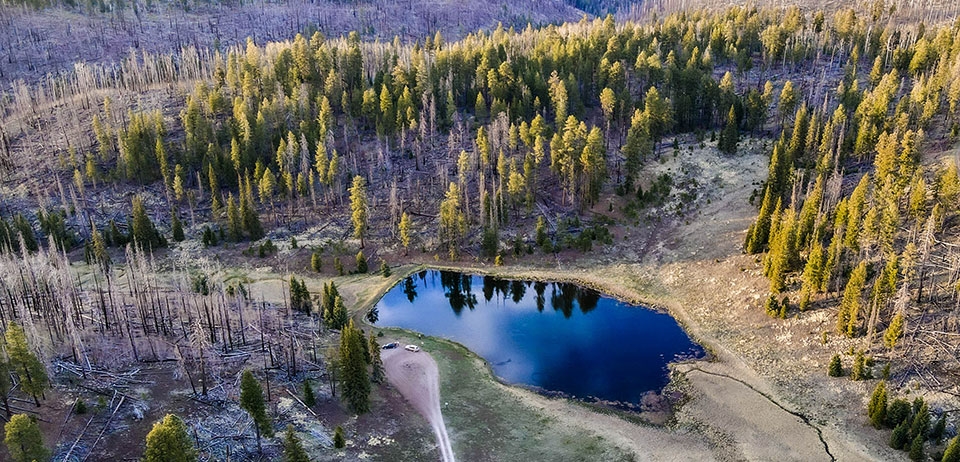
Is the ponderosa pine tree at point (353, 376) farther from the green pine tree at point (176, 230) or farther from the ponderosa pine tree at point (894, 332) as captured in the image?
the green pine tree at point (176, 230)

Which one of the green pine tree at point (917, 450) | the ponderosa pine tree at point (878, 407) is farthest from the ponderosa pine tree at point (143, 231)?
the green pine tree at point (917, 450)

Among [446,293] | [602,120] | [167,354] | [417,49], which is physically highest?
[417,49]

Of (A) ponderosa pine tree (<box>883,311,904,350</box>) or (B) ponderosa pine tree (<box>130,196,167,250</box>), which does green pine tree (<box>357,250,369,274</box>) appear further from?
(A) ponderosa pine tree (<box>883,311,904,350</box>)

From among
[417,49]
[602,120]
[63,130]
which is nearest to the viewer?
[63,130]

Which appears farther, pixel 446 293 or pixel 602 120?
pixel 602 120

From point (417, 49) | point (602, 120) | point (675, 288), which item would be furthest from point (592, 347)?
point (417, 49)

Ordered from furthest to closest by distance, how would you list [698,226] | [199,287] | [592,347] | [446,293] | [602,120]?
[602,120] < [698,226] < [446,293] < [199,287] < [592,347]

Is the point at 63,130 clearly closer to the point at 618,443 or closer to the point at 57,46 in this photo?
the point at 57,46

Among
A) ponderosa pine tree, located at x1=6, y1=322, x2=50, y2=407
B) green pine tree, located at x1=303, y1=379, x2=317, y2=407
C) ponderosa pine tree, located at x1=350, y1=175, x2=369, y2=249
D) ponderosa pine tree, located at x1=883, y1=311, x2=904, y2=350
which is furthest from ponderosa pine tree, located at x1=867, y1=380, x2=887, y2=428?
ponderosa pine tree, located at x1=6, y1=322, x2=50, y2=407
